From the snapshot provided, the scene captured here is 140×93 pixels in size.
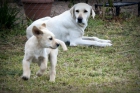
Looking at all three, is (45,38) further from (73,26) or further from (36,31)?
(73,26)

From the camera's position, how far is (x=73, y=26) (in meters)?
7.05

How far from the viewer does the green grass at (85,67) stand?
4.31 metres

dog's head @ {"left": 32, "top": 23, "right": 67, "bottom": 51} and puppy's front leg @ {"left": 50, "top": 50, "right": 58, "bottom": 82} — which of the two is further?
puppy's front leg @ {"left": 50, "top": 50, "right": 58, "bottom": 82}

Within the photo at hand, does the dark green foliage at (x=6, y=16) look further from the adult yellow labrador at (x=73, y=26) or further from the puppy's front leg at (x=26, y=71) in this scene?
the puppy's front leg at (x=26, y=71)

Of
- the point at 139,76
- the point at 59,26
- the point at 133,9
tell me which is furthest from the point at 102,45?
the point at 133,9

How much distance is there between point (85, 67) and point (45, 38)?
114cm

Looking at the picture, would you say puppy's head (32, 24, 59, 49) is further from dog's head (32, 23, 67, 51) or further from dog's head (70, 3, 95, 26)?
dog's head (70, 3, 95, 26)

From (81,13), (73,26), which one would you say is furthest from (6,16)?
(81,13)

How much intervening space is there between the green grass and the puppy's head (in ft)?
1.41

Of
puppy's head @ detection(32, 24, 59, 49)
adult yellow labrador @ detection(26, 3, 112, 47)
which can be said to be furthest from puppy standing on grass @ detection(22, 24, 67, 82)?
adult yellow labrador @ detection(26, 3, 112, 47)

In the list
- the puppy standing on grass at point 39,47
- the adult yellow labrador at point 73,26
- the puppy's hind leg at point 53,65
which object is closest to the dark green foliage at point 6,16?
the adult yellow labrador at point 73,26

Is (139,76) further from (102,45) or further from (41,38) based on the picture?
(102,45)

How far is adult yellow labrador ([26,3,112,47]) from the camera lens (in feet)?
22.6

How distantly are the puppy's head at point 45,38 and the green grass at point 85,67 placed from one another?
0.43 m
